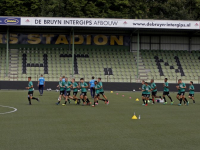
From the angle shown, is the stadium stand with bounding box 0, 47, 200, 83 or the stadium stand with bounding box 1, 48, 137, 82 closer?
the stadium stand with bounding box 1, 48, 137, 82

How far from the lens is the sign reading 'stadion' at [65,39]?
55.3 meters

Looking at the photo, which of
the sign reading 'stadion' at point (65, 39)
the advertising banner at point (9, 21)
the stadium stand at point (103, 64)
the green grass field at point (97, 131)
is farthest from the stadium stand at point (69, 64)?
the green grass field at point (97, 131)

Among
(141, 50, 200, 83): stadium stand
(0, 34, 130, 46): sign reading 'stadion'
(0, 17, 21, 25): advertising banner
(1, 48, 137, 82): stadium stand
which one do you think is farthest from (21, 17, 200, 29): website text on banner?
(0, 34, 130, 46): sign reading 'stadion'

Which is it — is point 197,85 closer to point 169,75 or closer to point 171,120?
point 169,75

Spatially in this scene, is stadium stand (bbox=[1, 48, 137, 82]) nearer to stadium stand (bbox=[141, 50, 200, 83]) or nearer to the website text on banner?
stadium stand (bbox=[141, 50, 200, 83])

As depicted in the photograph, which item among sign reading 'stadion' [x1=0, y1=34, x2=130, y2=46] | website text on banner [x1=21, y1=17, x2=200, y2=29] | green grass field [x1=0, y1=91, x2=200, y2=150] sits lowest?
green grass field [x1=0, y1=91, x2=200, y2=150]

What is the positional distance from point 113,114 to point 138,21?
29.0 metres

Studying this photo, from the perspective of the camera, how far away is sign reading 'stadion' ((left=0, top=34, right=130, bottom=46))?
2176 inches

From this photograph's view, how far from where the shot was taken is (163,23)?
4881 cm

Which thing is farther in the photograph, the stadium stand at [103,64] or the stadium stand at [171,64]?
the stadium stand at [171,64]

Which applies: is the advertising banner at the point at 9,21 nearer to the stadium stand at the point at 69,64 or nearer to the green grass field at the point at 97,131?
the stadium stand at the point at 69,64

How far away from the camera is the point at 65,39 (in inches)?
2207

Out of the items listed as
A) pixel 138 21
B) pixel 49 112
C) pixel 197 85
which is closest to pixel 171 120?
pixel 49 112

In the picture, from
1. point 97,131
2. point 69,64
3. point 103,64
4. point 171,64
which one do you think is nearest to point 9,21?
point 69,64
